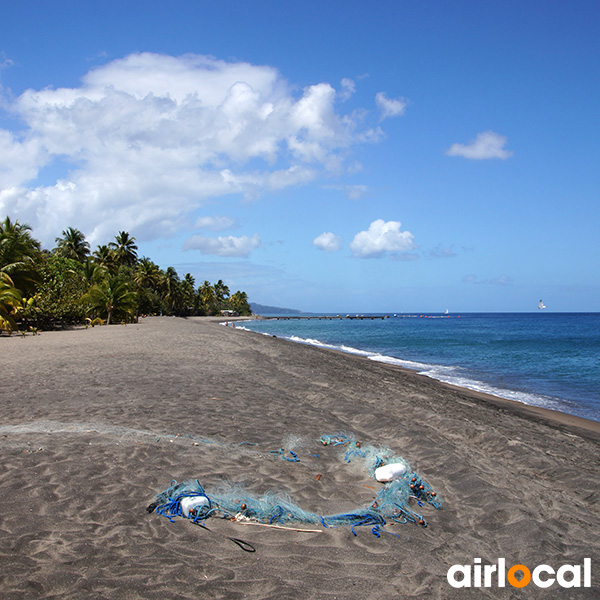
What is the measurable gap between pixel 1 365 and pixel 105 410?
23.9 feet

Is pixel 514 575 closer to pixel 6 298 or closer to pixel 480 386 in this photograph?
pixel 480 386

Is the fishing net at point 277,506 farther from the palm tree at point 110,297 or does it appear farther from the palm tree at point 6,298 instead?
the palm tree at point 110,297

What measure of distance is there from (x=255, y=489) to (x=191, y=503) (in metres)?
0.92

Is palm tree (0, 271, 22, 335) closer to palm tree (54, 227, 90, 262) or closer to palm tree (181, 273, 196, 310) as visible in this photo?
palm tree (54, 227, 90, 262)

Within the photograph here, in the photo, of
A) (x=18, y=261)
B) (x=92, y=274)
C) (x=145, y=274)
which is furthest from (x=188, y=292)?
(x=18, y=261)

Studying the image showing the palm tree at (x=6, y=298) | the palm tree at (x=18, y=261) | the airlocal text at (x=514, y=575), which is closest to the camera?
the airlocal text at (x=514, y=575)

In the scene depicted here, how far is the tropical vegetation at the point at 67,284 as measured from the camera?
27.5 m

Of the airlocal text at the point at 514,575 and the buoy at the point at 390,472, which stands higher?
the buoy at the point at 390,472

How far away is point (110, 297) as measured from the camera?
4269 centimetres

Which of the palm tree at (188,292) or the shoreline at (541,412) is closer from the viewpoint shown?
the shoreline at (541,412)

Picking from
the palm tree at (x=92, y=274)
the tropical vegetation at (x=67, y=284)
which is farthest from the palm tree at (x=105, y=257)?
the palm tree at (x=92, y=274)

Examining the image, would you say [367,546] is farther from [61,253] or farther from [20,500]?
[61,253]

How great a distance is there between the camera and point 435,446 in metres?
6.97

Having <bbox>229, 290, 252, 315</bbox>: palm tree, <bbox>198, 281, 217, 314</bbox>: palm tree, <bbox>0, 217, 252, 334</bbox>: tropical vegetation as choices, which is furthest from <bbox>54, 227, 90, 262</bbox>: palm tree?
<bbox>229, 290, 252, 315</bbox>: palm tree
